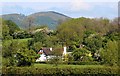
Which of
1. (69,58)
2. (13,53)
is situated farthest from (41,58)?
(13,53)

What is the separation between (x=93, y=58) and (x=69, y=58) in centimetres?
108

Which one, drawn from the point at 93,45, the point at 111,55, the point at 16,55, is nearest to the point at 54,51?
the point at 93,45

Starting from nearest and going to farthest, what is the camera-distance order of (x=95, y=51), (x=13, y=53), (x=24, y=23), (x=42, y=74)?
(x=42, y=74)
(x=13, y=53)
(x=95, y=51)
(x=24, y=23)

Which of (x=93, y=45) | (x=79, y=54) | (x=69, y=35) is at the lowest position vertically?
(x=79, y=54)

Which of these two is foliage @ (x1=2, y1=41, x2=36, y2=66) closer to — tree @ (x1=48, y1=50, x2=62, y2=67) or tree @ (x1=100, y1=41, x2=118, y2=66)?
tree @ (x1=48, y1=50, x2=62, y2=67)

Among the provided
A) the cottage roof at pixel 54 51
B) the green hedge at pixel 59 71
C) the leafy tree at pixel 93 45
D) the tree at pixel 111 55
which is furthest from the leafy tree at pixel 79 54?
the green hedge at pixel 59 71

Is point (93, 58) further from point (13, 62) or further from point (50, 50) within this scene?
point (13, 62)

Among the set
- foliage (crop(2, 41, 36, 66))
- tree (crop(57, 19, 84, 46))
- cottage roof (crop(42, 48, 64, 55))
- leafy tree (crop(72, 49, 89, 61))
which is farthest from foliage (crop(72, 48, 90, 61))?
tree (crop(57, 19, 84, 46))

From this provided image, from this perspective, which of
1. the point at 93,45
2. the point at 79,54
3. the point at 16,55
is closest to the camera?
the point at 16,55

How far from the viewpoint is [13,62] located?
9914mm

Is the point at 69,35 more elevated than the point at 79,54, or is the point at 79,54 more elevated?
the point at 69,35

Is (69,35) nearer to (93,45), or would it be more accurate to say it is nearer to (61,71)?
(93,45)

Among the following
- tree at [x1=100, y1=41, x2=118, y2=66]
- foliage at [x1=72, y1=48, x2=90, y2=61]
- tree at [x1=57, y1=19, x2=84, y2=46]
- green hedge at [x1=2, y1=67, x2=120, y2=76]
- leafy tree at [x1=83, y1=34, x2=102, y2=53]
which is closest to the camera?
green hedge at [x1=2, y1=67, x2=120, y2=76]

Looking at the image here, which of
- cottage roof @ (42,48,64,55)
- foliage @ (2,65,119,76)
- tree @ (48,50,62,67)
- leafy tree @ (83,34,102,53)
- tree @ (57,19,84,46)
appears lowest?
foliage @ (2,65,119,76)
